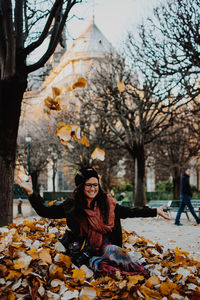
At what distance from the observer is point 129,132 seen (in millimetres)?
16469

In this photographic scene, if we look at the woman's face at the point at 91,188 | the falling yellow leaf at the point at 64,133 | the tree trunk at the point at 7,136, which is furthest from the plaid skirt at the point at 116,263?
the tree trunk at the point at 7,136

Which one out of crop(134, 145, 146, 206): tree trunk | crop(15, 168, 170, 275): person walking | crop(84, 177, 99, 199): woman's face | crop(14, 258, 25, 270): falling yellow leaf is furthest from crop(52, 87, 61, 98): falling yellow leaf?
crop(134, 145, 146, 206): tree trunk

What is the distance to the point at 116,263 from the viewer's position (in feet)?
10.1

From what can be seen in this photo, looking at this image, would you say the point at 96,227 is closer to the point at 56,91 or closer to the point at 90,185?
the point at 90,185

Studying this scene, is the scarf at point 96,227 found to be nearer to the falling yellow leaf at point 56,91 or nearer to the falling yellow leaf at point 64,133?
the falling yellow leaf at point 64,133

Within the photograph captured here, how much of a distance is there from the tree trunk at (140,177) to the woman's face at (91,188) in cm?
1240

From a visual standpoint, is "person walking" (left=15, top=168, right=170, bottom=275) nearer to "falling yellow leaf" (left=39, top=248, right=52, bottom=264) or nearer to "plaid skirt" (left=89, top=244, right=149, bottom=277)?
"plaid skirt" (left=89, top=244, right=149, bottom=277)

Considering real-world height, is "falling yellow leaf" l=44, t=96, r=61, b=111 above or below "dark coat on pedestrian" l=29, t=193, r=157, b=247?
above

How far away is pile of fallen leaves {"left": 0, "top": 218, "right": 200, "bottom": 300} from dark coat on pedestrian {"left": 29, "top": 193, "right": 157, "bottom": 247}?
0.32m

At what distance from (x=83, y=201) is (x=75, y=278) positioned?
880 millimetres

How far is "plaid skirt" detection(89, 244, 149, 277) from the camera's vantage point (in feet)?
10.00

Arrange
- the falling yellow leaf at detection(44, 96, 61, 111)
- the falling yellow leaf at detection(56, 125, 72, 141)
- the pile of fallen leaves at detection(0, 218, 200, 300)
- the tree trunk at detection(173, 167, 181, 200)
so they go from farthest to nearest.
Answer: the tree trunk at detection(173, 167, 181, 200), the falling yellow leaf at detection(44, 96, 61, 111), the falling yellow leaf at detection(56, 125, 72, 141), the pile of fallen leaves at detection(0, 218, 200, 300)

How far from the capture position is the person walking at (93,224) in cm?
310

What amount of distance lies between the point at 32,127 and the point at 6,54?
26677 mm
